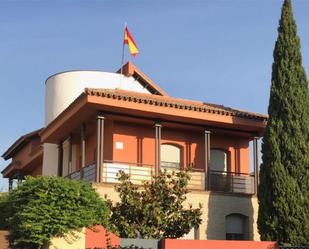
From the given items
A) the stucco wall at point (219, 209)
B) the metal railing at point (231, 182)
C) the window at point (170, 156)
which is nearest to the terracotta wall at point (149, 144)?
the window at point (170, 156)

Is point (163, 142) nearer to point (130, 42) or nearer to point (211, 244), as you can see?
point (130, 42)

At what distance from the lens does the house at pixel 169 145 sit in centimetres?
2259

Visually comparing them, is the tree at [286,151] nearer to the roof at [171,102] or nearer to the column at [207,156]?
the roof at [171,102]

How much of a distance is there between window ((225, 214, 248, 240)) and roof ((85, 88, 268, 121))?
12.7ft

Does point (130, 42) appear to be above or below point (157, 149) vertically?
above

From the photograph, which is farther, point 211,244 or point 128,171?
point 128,171

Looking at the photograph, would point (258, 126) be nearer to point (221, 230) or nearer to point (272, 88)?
point (272, 88)

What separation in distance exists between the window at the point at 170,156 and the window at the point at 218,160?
154 centimetres

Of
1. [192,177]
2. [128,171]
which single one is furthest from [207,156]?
[128,171]

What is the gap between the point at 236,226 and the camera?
24.1 metres

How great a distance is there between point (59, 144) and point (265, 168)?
33.6 feet

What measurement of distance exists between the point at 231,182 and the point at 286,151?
14.6ft

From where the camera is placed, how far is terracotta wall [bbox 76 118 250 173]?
2434 centimetres

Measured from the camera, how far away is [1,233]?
16297mm
